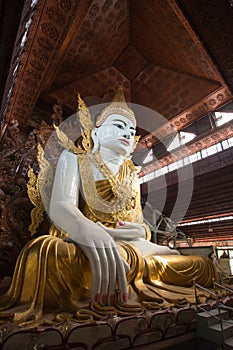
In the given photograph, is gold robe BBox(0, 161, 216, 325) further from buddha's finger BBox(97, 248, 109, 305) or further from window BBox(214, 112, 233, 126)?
window BBox(214, 112, 233, 126)

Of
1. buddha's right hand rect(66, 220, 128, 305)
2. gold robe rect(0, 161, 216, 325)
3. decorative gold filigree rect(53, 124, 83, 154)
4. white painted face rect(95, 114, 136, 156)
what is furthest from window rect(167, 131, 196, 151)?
buddha's right hand rect(66, 220, 128, 305)

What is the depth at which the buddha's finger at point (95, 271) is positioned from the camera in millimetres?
1188

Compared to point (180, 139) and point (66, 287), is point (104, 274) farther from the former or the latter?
point (180, 139)

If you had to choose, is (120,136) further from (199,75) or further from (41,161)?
(199,75)

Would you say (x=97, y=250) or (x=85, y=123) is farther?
(x=85, y=123)

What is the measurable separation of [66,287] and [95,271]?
8.3 inches

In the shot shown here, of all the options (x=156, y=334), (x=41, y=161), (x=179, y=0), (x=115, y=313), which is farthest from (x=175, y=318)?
(x=179, y=0)

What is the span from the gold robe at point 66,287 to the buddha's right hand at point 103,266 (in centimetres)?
5

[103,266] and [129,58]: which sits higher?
[129,58]

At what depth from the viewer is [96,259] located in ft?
4.08

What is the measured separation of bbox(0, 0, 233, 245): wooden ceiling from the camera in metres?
1.43

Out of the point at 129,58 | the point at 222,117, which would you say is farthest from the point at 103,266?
the point at 222,117

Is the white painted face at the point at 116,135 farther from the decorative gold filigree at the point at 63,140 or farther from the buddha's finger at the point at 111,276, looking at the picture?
the buddha's finger at the point at 111,276

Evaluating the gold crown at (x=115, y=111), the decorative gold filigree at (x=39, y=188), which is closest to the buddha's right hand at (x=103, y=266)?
the decorative gold filigree at (x=39, y=188)
